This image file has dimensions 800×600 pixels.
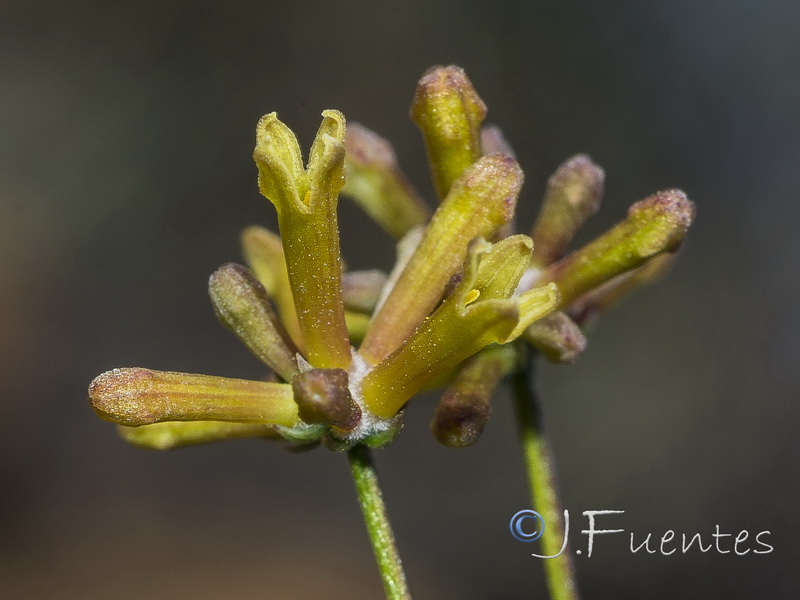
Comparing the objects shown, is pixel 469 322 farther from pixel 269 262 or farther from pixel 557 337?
pixel 269 262

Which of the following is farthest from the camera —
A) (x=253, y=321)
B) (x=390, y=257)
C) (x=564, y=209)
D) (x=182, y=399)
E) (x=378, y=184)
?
(x=390, y=257)

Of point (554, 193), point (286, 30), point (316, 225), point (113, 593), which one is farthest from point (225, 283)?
point (286, 30)

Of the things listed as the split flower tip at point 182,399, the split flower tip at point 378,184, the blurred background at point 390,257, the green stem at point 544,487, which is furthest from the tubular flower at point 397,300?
the blurred background at point 390,257

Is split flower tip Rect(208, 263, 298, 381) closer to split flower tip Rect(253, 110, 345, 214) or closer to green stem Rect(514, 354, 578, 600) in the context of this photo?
split flower tip Rect(253, 110, 345, 214)

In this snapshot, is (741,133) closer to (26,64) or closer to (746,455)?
(746,455)

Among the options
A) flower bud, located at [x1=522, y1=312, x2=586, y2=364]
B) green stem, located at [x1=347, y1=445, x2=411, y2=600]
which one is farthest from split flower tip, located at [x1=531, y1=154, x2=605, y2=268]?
green stem, located at [x1=347, y1=445, x2=411, y2=600]

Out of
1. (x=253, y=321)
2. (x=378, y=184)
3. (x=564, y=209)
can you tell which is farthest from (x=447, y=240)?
(x=378, y=184)
